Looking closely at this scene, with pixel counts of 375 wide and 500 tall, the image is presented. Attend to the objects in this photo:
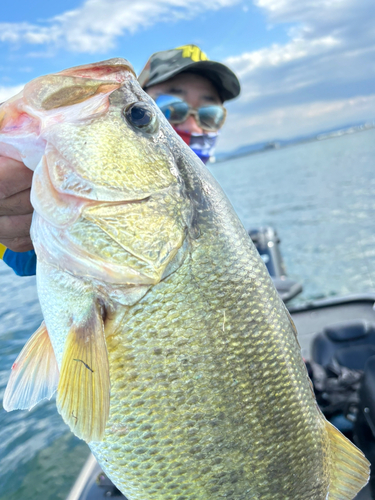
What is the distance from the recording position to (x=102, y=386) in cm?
131

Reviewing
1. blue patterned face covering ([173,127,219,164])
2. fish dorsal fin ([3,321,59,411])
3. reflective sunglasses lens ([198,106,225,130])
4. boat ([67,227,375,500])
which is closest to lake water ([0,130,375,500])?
boat ([67,227,375,500])

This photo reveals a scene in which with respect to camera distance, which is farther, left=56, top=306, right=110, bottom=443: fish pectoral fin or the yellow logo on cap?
the yellow logo on cap

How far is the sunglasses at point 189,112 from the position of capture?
3756mm

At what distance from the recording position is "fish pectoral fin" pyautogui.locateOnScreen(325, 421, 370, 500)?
68.8 inches

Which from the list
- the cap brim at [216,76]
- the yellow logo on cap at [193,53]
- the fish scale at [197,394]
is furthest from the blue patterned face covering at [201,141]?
the fish scale at [197,394]

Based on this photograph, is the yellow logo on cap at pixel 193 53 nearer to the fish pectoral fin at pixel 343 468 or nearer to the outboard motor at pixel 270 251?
the fish pectoral fin at pixel 343 468

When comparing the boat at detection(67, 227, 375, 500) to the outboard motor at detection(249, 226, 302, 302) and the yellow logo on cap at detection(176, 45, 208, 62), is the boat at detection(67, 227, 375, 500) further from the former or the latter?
the yellow logo on cap at detection(176, 45, 208, 62)

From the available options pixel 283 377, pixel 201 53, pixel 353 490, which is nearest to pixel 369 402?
pixel 353 490

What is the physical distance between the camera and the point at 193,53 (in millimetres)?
3826

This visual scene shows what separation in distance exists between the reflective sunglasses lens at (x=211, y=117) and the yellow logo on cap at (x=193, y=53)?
0.45 m

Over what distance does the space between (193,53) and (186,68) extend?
0.24 meters

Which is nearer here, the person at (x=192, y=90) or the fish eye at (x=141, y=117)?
the fish eye at (x=141, y=117)

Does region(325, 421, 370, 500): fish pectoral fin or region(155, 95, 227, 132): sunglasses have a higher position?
region(155, 95, 227, 132): sunglasses

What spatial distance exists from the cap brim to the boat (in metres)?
2.85
